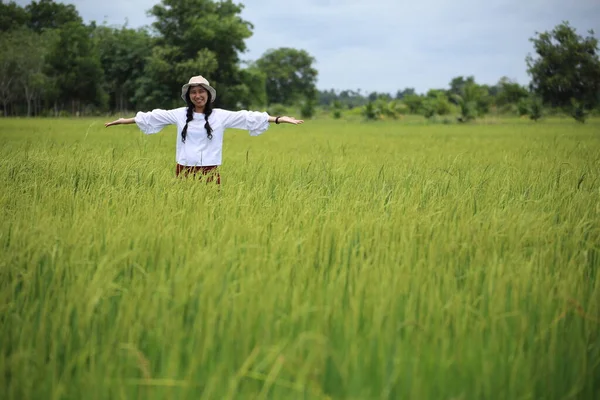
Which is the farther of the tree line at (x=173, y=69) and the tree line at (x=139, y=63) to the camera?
the tree line at (x=139, y=63)

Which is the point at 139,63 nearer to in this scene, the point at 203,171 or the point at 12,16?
the point at 12,16

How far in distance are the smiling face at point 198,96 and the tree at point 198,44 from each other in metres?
37.7

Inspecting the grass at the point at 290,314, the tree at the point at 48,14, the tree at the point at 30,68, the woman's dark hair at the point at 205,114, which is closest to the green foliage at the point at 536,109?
the woman's dark hair at the point at 205,114

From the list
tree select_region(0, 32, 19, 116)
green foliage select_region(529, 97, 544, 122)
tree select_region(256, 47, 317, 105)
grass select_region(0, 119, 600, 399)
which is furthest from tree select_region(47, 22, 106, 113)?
tree select_region(256, 47, 317, 105)

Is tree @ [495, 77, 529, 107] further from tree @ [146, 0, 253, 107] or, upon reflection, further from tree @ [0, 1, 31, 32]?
tree @ [0, 1, 31, 32]

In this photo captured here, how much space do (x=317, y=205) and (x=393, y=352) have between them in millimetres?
2049

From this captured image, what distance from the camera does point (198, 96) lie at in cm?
468

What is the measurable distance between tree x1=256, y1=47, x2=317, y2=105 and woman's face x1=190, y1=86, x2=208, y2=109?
87909 millimetres

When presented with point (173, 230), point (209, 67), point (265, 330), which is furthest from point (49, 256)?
point (209, 67)

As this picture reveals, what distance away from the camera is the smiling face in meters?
4.66

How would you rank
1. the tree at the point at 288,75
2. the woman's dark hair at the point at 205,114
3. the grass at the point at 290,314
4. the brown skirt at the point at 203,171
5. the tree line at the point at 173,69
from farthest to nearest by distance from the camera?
1. the tree at the point at 288,75
2. the tree line at the point at 173,69
3. the woman's dark hair at the point at 205,114
4. the brown skirt at the point at 203,171
5. the grass at the point at 290,314

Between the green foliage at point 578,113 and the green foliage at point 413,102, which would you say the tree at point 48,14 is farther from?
the green foliage at point 578,113

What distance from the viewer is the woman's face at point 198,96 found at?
4664 mm

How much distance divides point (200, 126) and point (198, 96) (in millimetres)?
271
